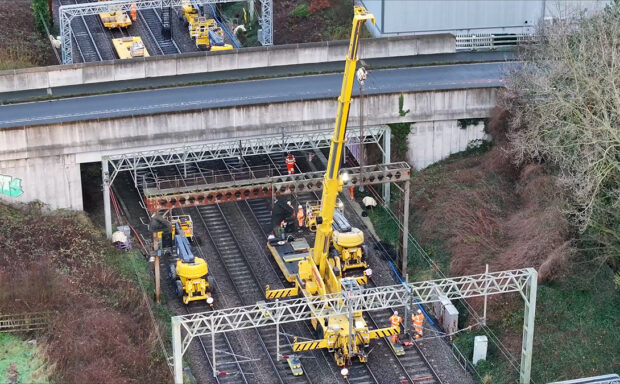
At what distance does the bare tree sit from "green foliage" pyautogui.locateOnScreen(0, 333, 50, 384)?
21.6m

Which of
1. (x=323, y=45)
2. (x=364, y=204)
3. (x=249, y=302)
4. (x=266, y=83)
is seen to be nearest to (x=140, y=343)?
(x=249, y=302)

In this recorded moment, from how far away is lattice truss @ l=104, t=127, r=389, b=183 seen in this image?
2063 inches

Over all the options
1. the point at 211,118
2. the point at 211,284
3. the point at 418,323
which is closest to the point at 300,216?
the point at 211,118

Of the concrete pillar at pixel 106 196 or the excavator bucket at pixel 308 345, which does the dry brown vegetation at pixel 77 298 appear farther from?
the excavator bucket at pixel 308 345

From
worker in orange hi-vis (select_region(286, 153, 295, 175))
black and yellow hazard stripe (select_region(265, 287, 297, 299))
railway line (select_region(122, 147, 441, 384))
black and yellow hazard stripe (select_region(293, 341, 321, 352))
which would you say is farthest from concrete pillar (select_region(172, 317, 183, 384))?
worker in orange hi-vis (select_region(286, 153, 295, 175))

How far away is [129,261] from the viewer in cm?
5212

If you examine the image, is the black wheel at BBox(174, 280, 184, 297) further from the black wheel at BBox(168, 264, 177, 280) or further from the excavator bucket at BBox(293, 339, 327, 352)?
the excavator bucket at BBox(293, 339, 327, 352)

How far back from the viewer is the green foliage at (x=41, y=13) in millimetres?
78375

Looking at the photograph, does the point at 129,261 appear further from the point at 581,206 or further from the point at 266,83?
the point at 581,206

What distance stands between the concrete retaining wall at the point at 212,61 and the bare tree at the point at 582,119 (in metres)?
11.3

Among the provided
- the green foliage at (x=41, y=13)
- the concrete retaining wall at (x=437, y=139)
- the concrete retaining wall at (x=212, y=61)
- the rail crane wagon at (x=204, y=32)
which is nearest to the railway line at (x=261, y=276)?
the concrete retaining wall at (x=437, y=139)

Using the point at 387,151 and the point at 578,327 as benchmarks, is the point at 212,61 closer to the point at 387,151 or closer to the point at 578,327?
the point at 387,151

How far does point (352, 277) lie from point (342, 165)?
419 inches

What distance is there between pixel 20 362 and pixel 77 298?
14.6 ft
